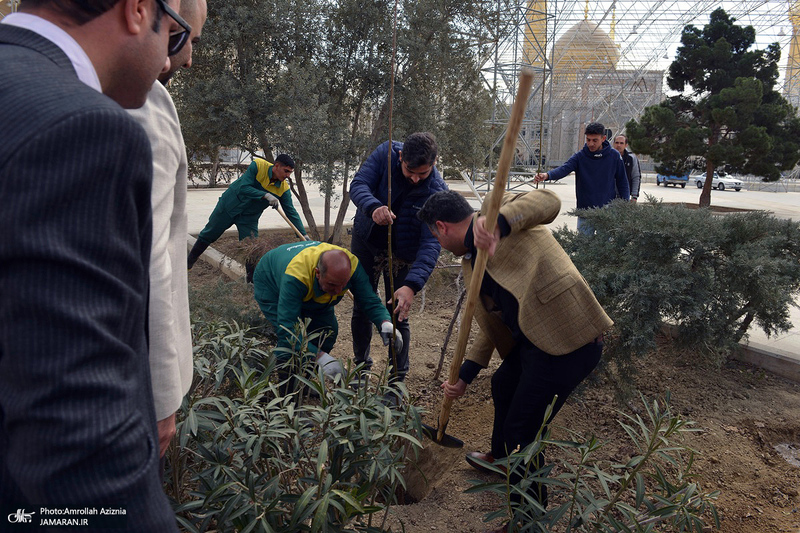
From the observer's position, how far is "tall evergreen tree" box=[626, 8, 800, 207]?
14.9m

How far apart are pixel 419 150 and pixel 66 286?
9.52 ft

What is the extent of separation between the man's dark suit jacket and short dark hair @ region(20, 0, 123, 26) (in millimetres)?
81

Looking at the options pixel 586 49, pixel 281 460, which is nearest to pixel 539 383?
pixel 281 460

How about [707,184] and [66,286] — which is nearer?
[66,286]

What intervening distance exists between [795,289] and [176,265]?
422 cm

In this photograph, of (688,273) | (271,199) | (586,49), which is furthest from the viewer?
(586,49)

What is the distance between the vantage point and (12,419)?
0.66 m

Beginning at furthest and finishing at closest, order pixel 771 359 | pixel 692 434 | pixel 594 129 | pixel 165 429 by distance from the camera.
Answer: pixel 594 129
pixel 771 359
pixel 692 434
pixel 165 429

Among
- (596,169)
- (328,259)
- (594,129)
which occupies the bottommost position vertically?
(328,259)

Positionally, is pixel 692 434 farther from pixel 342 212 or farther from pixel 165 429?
pixel 342 212

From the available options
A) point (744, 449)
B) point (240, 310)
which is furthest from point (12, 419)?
point (744, 449)

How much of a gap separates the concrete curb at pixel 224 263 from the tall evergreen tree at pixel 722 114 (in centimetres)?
1232

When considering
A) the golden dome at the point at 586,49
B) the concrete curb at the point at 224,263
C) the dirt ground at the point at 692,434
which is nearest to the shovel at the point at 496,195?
the dirt ground at the point at 692,434

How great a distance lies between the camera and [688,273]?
12.0ft
